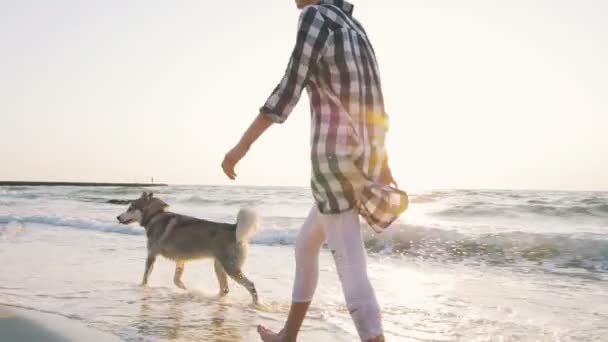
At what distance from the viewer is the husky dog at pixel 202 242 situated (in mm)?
6535

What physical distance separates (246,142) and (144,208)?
5.67m

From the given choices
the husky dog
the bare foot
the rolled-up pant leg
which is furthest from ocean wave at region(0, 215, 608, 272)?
the rolled-up pant leg

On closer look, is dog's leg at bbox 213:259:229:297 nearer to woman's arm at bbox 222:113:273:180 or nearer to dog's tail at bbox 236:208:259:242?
dog's tail at bbox 236:208:259:242

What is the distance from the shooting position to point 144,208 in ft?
25.7

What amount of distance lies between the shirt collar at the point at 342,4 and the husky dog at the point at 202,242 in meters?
4.07

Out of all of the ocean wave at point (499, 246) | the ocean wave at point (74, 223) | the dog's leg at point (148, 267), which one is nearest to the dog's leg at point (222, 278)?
the dog's leg at point (148, 267)

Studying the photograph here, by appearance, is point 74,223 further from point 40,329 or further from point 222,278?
point 40,329

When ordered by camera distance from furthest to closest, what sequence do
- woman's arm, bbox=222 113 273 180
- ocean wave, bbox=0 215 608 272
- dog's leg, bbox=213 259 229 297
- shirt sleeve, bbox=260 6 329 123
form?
ocean wave, bbox=0 215 608 272
dog's leg, bbox=213 259 229 297
woman's arm, bbox=222 113 273 180
shirt sleeve, bbox=260 6 329 123

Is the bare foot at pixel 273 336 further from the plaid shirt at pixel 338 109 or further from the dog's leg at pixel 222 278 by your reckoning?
the dog's leg at pixel 222 278

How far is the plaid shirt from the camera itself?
241 centimetres

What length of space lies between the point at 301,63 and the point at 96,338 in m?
2.50

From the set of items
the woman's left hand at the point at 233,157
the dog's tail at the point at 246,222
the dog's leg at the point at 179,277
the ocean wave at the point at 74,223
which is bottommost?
the ocean wave at the point at 74,223

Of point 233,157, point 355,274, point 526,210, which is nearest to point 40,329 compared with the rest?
point 233,157

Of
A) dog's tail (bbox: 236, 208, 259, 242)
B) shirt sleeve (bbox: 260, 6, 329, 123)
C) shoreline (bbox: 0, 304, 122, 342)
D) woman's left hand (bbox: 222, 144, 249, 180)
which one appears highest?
shirt sleeve (bbox: 260, 6, 329, 123)
